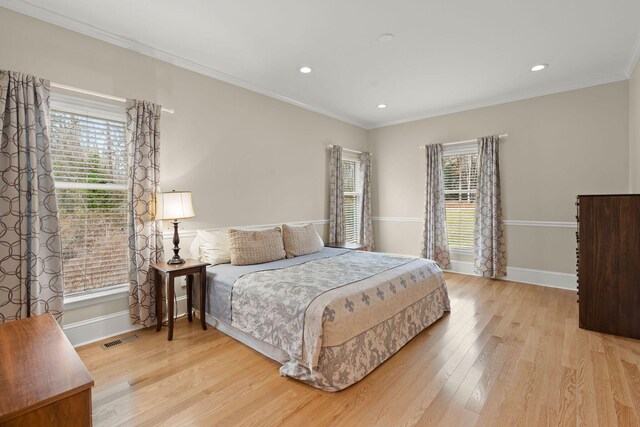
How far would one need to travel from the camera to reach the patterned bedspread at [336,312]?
6.56 feet

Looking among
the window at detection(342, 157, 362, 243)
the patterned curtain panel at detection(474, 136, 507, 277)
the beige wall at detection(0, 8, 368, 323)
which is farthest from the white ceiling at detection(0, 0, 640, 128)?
the window at detection(342, 157, 362, 243)

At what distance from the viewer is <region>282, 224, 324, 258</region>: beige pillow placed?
3.68 meters

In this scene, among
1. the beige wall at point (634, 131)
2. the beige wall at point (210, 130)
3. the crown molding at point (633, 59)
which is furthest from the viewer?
the beige wall at point (634, 131)

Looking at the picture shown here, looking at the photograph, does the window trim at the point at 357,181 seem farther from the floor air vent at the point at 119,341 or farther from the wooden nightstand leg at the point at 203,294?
the floor air vent at the point at 119,341

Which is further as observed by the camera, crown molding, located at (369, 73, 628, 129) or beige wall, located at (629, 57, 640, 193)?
crown molding, located at (369, 73, 628, 129)

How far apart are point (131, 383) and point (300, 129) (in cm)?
364

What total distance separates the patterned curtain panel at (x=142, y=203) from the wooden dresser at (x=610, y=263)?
4128 mm

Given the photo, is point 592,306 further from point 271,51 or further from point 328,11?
point 271,51

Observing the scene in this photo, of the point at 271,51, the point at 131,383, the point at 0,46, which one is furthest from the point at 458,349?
the point at 0,46

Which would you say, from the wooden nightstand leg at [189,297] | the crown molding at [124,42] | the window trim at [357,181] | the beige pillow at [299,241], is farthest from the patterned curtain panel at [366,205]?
the wooden nightstand leg at [189,297]

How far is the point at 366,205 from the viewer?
570 centimetres

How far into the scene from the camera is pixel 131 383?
2080 millimetres

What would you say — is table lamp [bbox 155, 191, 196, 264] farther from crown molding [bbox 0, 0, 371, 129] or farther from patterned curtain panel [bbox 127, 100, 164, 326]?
crown molding [bbox 0, 0, 371, 129]

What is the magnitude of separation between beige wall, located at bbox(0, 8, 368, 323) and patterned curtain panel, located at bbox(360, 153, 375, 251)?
86 cm
